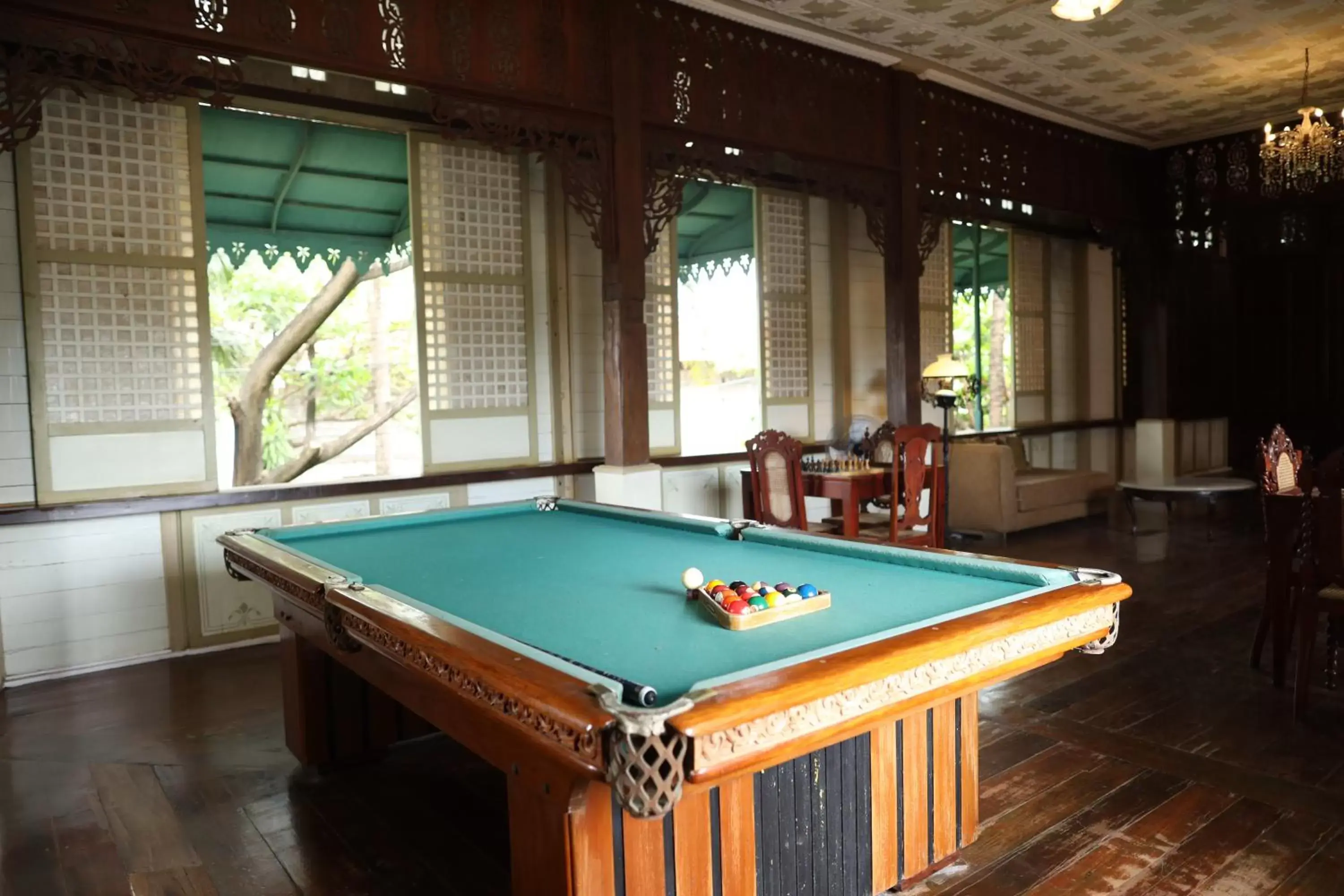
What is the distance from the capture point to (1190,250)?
9305 mm

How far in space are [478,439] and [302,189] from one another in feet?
8.02

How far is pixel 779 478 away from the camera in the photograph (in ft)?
18.7

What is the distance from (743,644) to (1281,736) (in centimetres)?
261

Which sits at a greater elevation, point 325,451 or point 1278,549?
point 325,451

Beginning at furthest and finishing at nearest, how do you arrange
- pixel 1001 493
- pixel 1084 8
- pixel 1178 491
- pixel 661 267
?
1. pixel 1178 491
2. pixel 1001 493
3. pixel 661 267
4. pixel 1084 8

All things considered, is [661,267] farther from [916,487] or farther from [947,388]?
[947,388]

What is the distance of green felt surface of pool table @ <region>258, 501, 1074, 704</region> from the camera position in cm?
177

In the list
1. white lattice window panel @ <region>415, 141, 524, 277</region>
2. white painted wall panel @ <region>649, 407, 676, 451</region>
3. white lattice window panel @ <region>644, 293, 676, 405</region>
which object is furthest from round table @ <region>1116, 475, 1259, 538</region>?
white lattice window panel @ <region>415, 141, 524, 277</region>

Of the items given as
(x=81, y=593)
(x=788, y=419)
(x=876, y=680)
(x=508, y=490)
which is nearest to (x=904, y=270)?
(x=788, y=419)

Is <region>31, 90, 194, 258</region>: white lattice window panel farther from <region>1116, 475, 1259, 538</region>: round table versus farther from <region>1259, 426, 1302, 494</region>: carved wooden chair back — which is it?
<region>1116, 475, 1259, 538</region>: round table

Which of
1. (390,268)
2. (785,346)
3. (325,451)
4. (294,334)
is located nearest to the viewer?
(785,346)

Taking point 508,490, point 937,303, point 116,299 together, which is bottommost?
point 508,490

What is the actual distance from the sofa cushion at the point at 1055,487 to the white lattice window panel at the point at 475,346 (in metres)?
4.18

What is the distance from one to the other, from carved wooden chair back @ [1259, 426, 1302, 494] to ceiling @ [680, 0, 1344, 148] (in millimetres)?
3091
